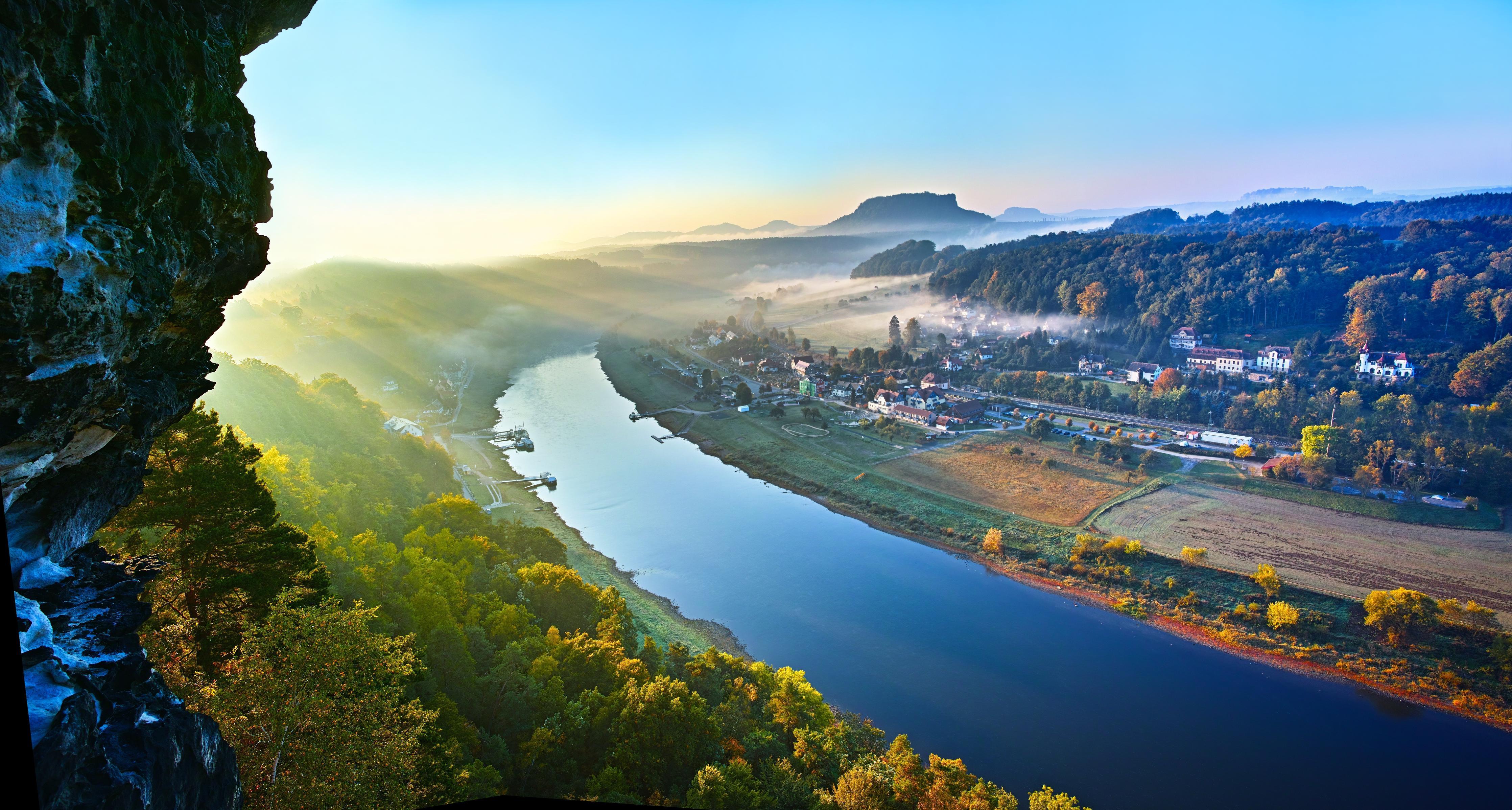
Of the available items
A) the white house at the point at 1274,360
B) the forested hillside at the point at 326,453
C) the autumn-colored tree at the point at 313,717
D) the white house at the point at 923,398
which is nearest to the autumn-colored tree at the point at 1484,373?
the white house at the point at 1274,360

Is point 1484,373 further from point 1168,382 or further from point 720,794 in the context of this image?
point 720,794

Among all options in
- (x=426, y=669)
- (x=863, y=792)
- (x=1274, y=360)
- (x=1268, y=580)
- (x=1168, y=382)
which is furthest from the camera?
(x=1274, y=360)

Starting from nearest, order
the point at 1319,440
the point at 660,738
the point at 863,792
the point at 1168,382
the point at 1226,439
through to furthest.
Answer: the point at 863,792 → the point at 660,738 → the point at 1319,440 → the point at 1226,439 → the point at 1168,382

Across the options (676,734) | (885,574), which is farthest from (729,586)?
(676,734)

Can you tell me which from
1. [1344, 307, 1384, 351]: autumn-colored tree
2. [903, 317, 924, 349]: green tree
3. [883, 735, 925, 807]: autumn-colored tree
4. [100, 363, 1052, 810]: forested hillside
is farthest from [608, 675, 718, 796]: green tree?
[1344, 307, 1384, 351]: autumn-colored tree

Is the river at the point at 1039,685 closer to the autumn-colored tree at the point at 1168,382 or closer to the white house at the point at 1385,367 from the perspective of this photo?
the autumn-colored tree at the point at 1168,382

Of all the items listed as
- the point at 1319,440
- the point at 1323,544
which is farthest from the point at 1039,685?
the point at 1319,440

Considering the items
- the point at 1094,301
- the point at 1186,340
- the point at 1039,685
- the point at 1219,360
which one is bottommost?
the point at 1039,685
